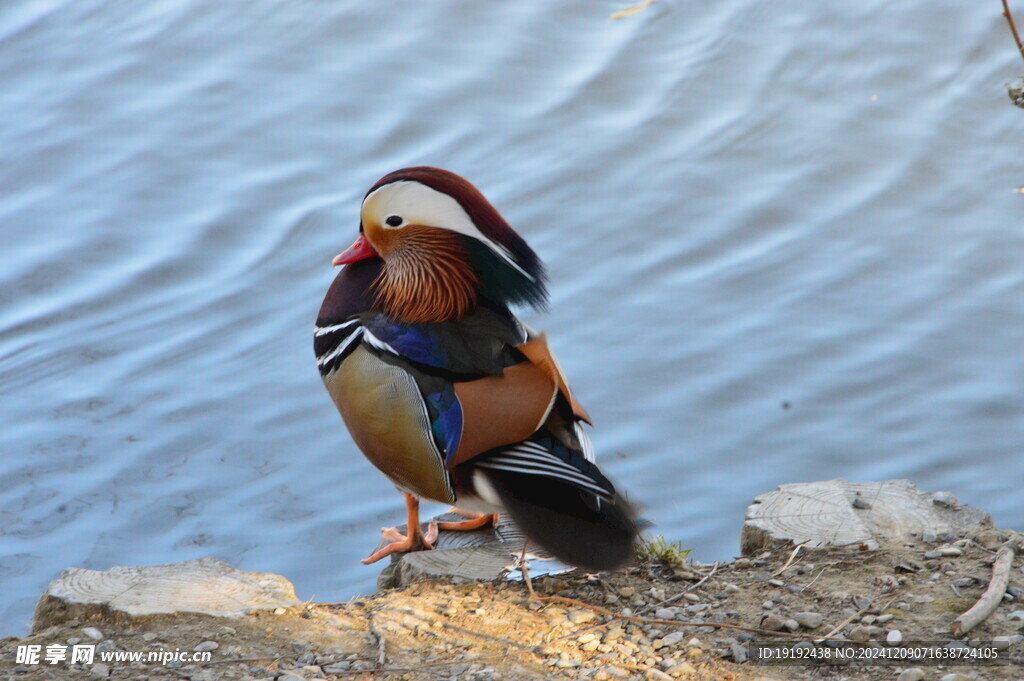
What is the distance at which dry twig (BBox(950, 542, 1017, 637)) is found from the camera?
2646 mm

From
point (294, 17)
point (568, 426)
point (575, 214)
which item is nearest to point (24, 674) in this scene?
point (568, 426)

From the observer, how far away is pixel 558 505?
2918 millimetres

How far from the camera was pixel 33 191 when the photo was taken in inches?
243

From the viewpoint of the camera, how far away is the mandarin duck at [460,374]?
9.48ft

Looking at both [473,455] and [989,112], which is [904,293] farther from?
[473,455]

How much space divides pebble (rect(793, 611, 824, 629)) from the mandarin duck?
42 centimetres

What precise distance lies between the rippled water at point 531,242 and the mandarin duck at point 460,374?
4.01 feet

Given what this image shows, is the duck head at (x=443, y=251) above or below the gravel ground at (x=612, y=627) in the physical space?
above

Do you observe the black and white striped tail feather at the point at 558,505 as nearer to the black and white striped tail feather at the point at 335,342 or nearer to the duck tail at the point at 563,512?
the duck tail at the point at 563,512

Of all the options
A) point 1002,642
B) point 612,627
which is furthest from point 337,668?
point 1002,642

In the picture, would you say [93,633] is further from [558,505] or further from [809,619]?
[809,619]

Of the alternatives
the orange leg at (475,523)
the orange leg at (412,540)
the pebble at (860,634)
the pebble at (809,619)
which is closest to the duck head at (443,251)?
the orange leg at (412,540)

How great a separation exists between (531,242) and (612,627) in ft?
10.3

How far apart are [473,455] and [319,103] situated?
14.4 ft
